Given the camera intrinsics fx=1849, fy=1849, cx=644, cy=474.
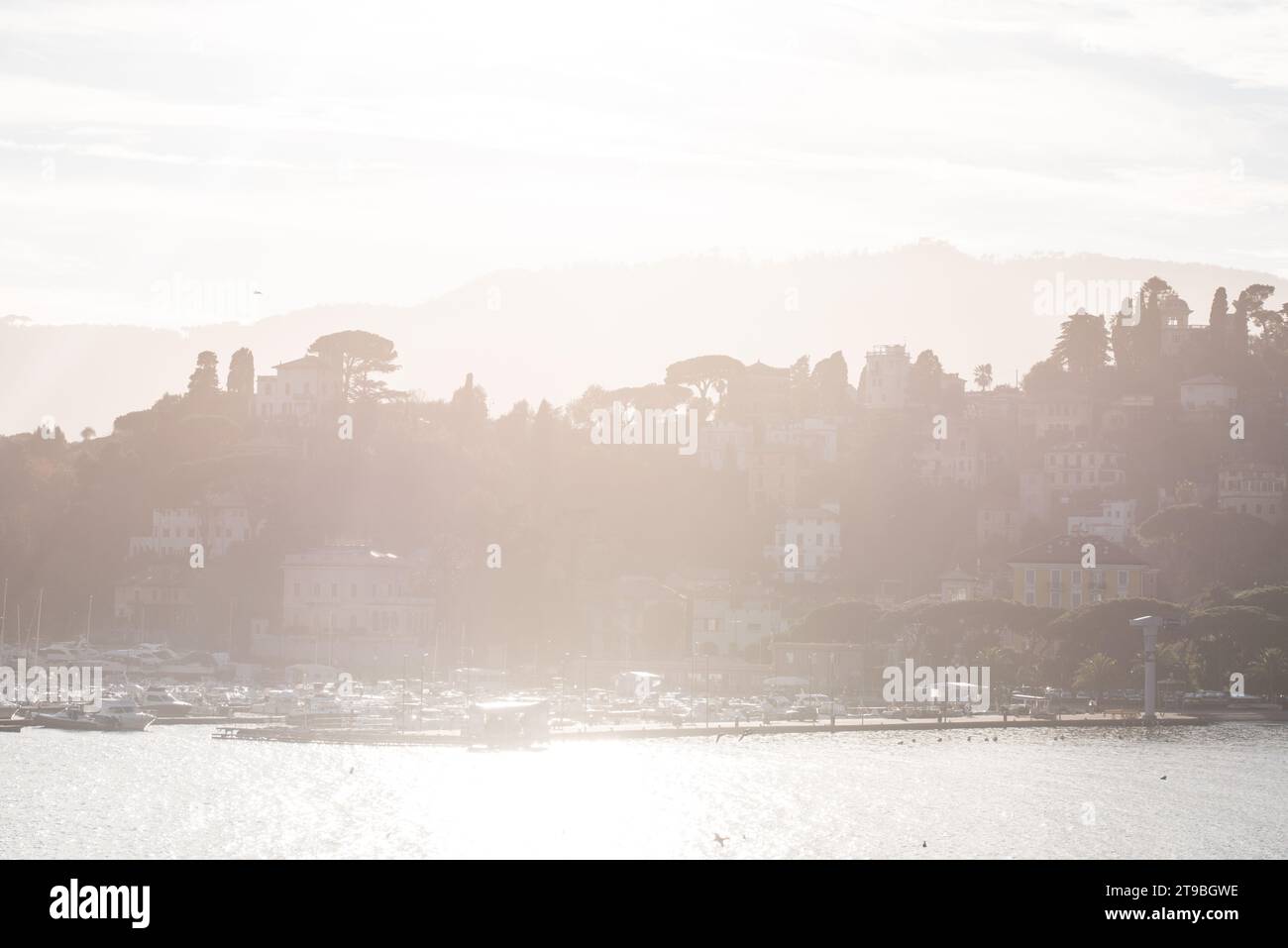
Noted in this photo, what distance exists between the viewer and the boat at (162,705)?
78.2 m

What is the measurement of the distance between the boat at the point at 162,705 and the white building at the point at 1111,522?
53690mm

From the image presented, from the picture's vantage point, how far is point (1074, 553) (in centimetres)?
9862

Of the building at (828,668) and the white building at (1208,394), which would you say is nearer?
the building at (828,668)

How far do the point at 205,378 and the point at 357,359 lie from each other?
10898mm

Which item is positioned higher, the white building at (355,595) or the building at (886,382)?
the building at (886,382)

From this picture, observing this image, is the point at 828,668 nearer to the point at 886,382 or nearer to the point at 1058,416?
the point at 1058,416

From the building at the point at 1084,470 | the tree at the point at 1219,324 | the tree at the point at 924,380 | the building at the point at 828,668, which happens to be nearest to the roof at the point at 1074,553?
the building at the point at 828,668

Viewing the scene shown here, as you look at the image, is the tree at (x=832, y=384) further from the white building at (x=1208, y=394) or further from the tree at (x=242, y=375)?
the tree at (x=242, y=375)

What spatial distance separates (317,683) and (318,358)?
38156 mm

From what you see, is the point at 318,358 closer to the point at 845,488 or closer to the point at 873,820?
the point at 845,488

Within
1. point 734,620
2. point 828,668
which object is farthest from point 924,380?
point 828,668

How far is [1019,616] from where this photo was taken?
88.9 m

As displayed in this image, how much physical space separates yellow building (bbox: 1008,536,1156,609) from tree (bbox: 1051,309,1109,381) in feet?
107
